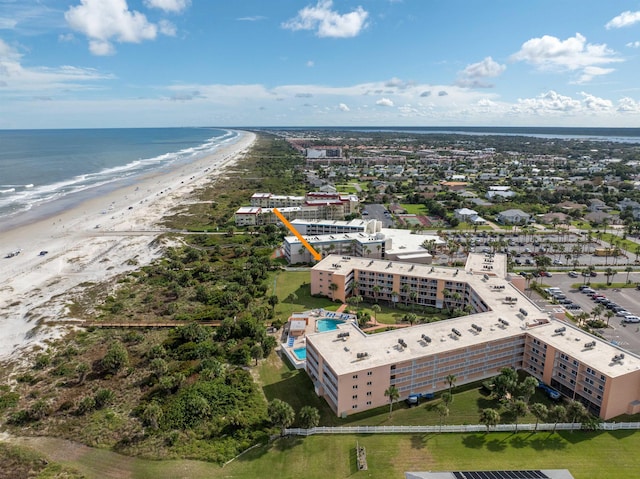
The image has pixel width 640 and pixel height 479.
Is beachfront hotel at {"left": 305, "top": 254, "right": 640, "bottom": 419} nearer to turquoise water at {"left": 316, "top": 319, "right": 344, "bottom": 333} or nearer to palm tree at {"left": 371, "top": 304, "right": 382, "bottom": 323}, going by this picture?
turquoise water at {"left": 316, "top": 319, "right": 344, "bottom": 333}

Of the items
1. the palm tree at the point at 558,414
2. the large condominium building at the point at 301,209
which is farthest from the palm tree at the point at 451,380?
the large condominium building at the point at 301,209

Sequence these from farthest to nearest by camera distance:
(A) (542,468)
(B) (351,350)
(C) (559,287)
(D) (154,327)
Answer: (C) (559,287) < (D) (154,327) < (B) (351,350) < (A) (542,468)

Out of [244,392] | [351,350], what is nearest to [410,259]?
[351,350]

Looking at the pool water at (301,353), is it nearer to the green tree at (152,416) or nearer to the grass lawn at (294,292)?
the grass lawn at (294,292)

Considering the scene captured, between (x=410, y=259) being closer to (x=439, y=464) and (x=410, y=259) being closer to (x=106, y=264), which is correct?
(x=439, y=464)

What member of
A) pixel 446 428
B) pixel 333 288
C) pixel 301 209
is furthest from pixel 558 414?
pixel 301 209

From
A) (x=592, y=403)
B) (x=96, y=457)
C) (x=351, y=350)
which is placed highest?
(x=351, y=350)
